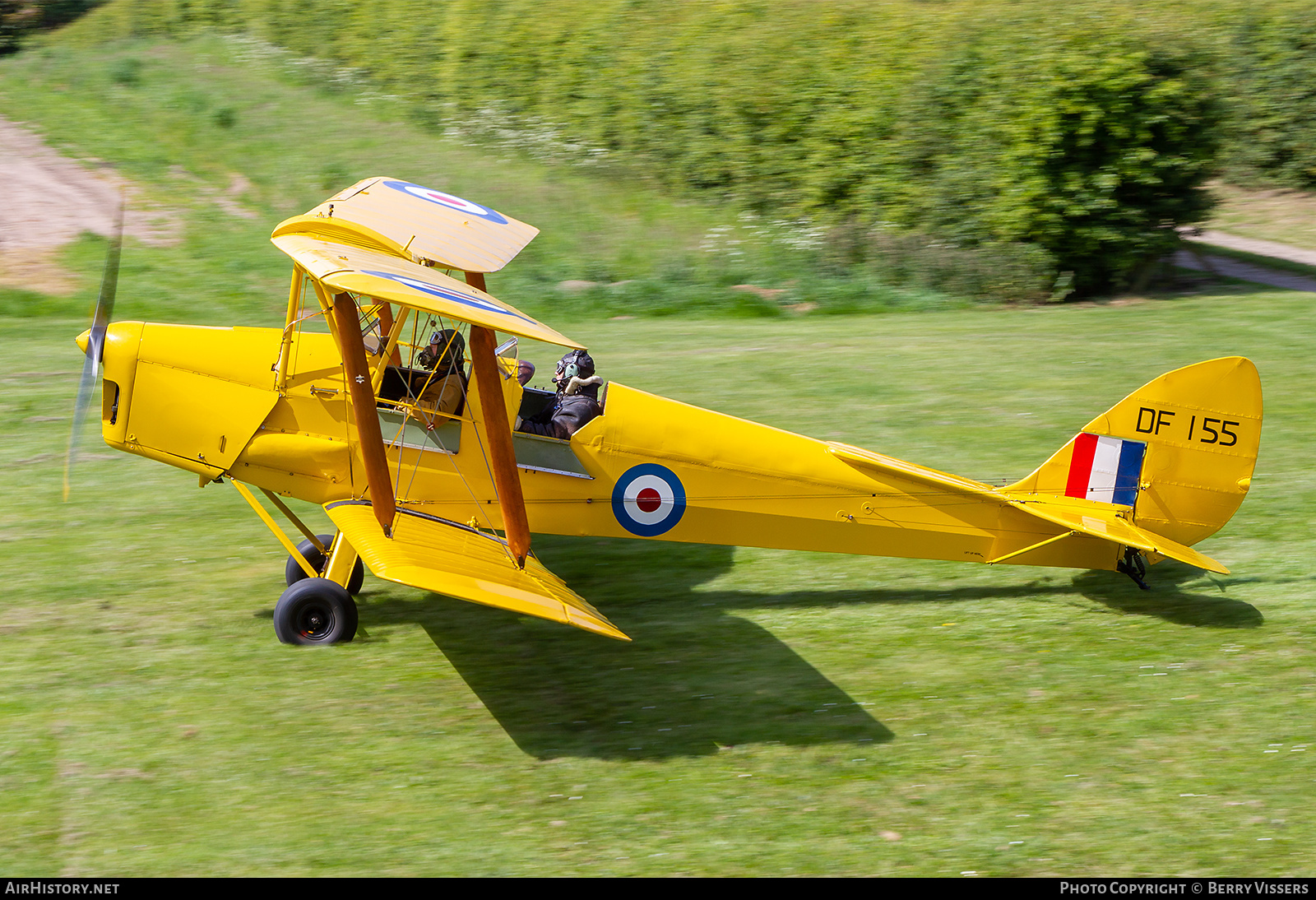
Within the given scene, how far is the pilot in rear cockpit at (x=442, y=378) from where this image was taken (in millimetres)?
7066

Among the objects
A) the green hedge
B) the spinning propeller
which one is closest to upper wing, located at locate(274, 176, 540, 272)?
→ the spinning propeller

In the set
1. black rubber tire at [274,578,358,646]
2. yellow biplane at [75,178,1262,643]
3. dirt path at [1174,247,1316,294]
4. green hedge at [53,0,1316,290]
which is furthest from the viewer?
dirt path at [1174,247,1316,294]

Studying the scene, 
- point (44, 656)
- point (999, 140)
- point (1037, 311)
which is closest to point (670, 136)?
point (999, 140)

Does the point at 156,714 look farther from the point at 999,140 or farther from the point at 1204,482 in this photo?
the point at 999,140

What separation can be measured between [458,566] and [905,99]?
13.9 meters

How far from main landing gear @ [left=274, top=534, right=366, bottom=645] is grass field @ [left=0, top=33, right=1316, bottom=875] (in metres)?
0.12

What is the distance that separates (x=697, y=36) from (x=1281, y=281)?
11.1 metres

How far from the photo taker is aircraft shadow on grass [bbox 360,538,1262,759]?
6.36m

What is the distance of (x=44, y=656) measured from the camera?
6898 mm

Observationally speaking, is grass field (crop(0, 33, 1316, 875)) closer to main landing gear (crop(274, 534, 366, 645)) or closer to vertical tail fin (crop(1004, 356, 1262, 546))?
main landing gear (crop(274, 534, 366, 645))

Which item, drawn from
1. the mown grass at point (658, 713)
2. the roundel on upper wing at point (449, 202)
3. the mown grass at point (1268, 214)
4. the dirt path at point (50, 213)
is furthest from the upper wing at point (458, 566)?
the mown grass at point (1268, 214)

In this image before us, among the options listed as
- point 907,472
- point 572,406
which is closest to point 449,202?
point 572,406

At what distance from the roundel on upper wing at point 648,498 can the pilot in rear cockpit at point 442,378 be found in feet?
3.91

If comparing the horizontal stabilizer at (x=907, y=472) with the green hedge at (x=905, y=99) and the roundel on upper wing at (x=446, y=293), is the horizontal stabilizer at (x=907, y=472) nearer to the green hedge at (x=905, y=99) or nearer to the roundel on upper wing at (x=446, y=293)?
the roundel on upper wing at (x=446, y=293)
